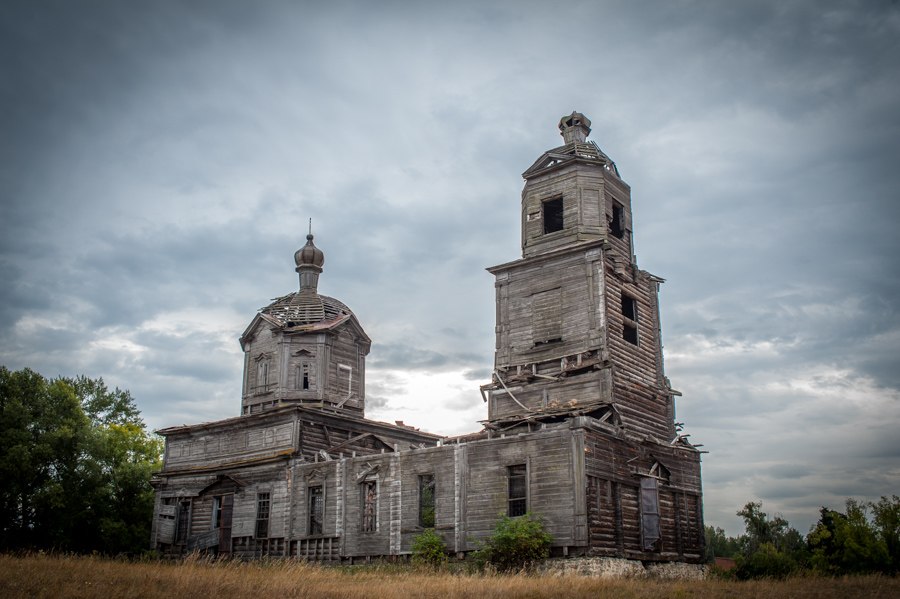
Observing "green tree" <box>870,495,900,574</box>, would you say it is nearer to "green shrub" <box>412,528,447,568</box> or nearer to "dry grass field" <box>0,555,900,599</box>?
"dry grass field" <box>0,555,900,599</box>

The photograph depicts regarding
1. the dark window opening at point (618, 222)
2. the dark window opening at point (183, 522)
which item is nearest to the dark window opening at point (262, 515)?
the dark window opening at point (183, 522)

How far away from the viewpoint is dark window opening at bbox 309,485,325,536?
35188 millimetres

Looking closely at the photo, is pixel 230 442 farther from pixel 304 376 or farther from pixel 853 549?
pixel 853 549

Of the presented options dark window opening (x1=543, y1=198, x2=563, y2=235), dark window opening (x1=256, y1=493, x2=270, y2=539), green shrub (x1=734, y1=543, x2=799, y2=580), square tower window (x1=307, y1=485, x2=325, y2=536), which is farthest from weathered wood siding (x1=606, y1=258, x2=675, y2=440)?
dark window opening (x1=256, y1=493, x2=270, y2=539)

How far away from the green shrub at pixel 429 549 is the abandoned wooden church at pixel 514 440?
16.0 inches

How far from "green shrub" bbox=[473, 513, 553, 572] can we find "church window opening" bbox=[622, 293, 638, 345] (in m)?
10.3

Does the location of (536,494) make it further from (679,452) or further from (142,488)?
(142,488)

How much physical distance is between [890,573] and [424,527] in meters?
Answer: 15.8

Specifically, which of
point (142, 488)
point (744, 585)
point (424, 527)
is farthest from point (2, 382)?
point (744, 585)

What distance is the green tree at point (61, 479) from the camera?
139ft

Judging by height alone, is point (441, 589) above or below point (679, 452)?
below

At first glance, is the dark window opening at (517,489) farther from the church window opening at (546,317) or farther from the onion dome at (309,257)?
the onion dome at (309,257)

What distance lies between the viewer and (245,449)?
39375mm

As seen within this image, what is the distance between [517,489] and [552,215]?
13.8 meters
